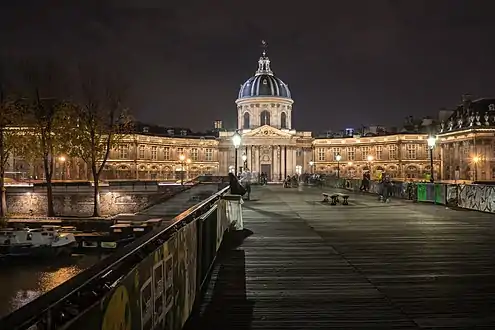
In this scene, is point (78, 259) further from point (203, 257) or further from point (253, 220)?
point (203, 257)

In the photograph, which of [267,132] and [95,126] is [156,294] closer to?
[95,126]

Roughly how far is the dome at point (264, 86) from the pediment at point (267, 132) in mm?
8988

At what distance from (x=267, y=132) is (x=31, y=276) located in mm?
114478

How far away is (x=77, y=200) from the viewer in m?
56.9

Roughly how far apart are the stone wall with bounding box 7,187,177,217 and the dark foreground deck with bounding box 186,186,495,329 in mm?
33161

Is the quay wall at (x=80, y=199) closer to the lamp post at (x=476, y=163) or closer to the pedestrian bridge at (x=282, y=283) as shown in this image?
the pedestrian bridge at (x=282, y=283)

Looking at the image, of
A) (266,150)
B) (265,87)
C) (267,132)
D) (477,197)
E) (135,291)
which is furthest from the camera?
(265,87)

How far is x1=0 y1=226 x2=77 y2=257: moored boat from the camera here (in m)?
30.4

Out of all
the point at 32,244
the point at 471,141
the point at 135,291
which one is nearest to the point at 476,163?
the point at 471,141

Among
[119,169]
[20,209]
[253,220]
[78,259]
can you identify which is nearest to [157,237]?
[253,220]

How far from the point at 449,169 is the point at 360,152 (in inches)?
1069

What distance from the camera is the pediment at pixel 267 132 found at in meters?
137

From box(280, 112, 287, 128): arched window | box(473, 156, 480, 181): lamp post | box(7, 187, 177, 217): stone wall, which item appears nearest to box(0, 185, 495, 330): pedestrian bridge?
box(7, 187, 177, 217): stone wall

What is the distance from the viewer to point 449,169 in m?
128
